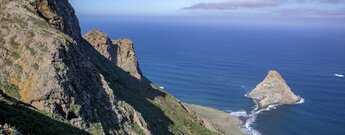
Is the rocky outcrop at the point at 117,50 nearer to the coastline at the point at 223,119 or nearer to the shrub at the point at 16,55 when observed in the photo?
the coastline at the point at 223,119

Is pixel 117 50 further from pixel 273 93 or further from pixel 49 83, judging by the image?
pixel 273 93

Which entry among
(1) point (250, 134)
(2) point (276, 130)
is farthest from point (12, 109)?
(2) point (276, 130)

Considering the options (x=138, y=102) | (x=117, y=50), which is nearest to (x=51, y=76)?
(x=138, y=102)

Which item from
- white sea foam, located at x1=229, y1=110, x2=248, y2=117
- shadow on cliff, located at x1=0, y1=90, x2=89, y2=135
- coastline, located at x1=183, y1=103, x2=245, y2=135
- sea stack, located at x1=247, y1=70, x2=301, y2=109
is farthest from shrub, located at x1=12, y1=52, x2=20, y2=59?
sea stack, located at x1=247, y1=70, x2=301, y2=109

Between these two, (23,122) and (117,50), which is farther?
(117,50)

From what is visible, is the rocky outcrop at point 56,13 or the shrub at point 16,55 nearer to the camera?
the shrub at point 16,55

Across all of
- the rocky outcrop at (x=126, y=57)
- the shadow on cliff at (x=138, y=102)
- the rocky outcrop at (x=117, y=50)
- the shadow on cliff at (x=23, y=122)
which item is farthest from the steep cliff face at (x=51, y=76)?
the rocky outcrop at (x=126, y=57)

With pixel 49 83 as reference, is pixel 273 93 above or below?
below
